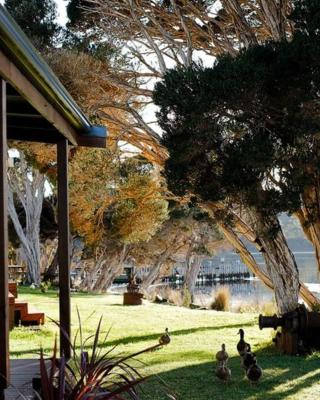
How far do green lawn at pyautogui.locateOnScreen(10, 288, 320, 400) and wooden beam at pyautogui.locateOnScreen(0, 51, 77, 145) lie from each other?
191 centimetres

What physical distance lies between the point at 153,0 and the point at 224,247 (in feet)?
71.2

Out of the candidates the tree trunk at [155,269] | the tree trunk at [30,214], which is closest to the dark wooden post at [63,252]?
the tree trunk at [30,214]

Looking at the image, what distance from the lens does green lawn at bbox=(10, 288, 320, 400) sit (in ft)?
21.2

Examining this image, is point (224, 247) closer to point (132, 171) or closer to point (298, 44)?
point (132, 171)

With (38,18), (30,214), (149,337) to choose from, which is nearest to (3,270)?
(149,337)

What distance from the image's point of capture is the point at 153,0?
11992mm

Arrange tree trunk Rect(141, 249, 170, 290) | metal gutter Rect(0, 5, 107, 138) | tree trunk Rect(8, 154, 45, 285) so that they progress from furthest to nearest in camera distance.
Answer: tree trunk Rect(141, 249, 170, 290)
tree trunk Rect(8, 154, 45, 285)
metal gutter Rect(0, 5, 107, 138)

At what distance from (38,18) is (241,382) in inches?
338

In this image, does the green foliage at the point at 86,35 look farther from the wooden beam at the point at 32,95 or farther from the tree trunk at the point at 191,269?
the tree trunk at the point at 191,269

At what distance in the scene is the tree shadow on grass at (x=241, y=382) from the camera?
20.4ft

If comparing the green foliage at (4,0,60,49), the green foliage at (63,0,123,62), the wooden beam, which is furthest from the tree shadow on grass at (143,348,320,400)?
the green foliage at (4,0,60,49)

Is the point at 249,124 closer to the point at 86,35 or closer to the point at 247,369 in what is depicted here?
the point at 247,369

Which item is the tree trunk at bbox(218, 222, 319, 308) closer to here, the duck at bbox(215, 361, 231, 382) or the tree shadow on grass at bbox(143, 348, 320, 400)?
the tree shadow on grass at bbox(143, 348, 320, 400)

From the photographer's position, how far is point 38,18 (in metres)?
12.7
